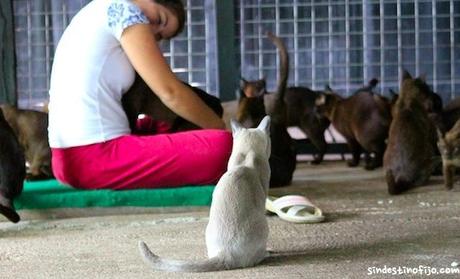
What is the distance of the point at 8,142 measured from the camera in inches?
174

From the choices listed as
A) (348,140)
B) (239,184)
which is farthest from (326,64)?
(239,184)

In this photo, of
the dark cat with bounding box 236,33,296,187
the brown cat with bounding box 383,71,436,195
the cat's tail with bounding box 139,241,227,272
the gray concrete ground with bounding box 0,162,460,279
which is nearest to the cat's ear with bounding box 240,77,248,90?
the dark cat with bounding box 236,33,296,187

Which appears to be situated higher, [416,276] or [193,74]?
[193,74]

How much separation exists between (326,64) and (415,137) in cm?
216

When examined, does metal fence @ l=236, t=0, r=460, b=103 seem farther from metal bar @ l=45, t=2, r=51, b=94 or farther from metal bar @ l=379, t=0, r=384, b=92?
metal bar @ l=45, t=2, r=51, b=94

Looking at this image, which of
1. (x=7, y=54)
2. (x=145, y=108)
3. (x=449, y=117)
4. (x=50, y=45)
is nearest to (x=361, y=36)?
(x=449, y=117)

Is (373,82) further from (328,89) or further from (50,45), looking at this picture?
(50,45)

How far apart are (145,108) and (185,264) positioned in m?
1.81

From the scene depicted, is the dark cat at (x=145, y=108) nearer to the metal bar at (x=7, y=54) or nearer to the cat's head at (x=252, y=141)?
the cat's head at (x=252, y=141)

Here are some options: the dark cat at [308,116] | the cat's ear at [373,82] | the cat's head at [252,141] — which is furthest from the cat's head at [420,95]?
the cat's head at [252,141]

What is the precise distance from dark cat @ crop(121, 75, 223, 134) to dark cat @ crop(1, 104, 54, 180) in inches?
32.1

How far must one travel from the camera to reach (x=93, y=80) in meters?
4.18

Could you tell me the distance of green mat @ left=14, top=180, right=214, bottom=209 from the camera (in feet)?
14.4

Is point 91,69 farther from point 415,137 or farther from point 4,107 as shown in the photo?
point 415,137
